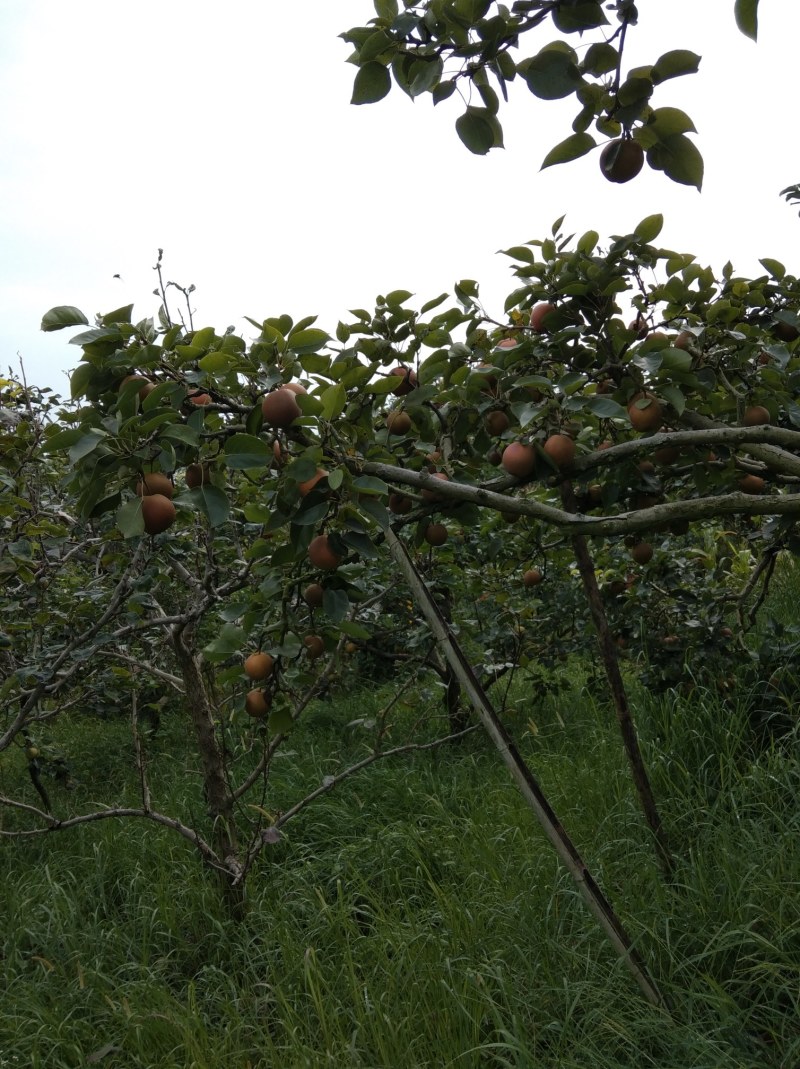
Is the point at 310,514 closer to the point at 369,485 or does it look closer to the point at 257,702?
the point at 369,485

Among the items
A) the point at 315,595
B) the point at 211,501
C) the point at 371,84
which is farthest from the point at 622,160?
the point at 315,595

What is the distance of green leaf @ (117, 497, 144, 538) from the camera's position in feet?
3.86

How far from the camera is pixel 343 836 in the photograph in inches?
123

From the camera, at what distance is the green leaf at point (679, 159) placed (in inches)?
43.6

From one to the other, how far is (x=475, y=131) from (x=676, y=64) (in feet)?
0.84

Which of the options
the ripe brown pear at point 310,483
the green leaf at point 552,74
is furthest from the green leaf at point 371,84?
the ripe brown pear at point 310,483

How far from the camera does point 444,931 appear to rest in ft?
7.48

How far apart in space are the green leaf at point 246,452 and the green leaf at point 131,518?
144 mm

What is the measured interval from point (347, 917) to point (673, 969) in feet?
2.76


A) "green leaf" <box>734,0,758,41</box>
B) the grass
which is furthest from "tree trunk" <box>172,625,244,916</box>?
"green leaf" <box>734,0,758,41</box>

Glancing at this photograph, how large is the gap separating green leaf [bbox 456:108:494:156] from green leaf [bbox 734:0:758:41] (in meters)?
0.34

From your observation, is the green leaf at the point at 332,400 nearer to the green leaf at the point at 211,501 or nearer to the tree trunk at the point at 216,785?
the green leaf at the point at 211,501

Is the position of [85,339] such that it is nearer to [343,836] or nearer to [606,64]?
[606,64]

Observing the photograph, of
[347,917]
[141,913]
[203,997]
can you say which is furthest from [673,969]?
[141,913]
